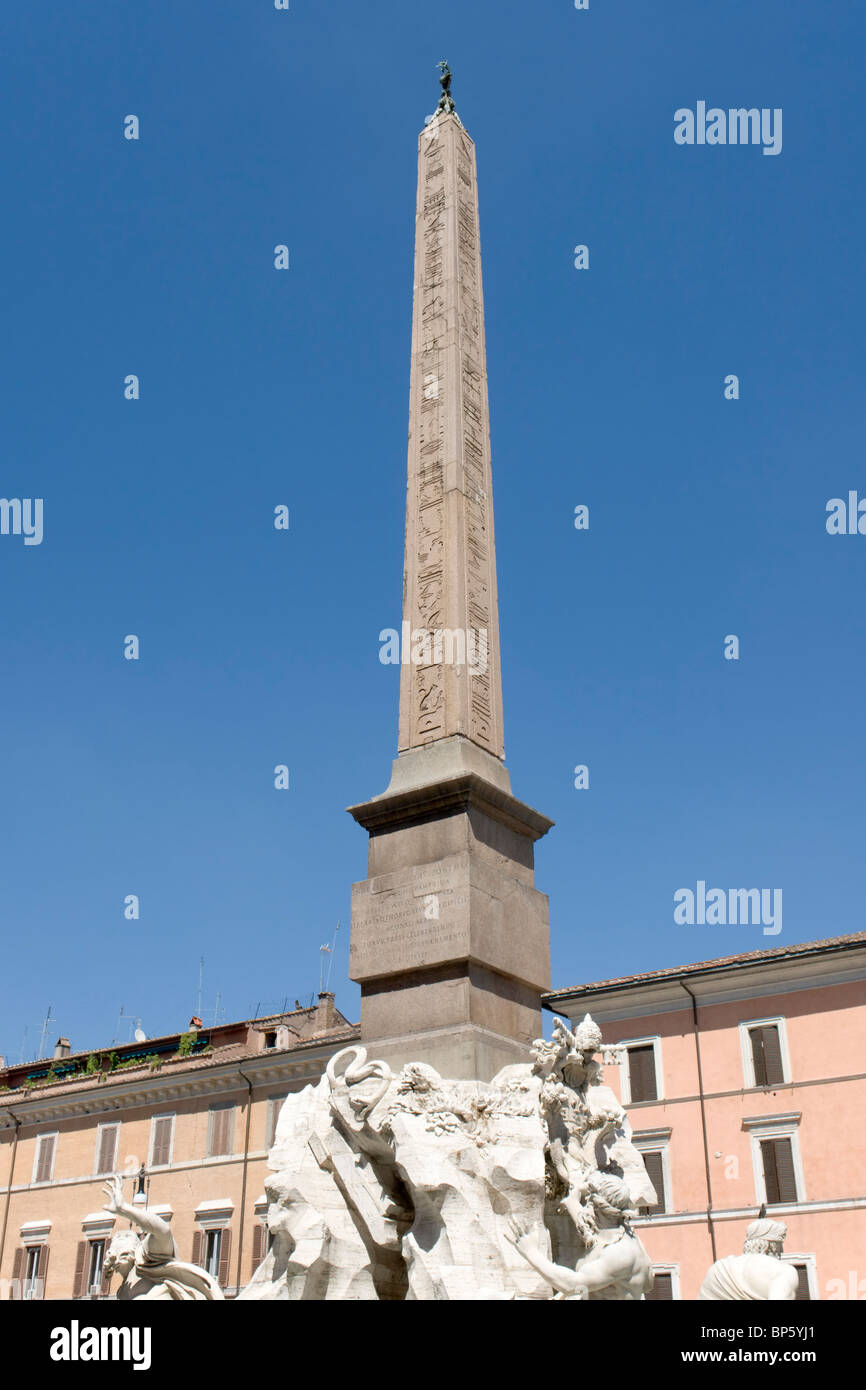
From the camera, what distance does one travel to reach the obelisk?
7.57 metres

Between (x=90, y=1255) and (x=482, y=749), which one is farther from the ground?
(x=482, y=749)

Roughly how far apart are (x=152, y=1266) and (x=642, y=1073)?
17707mm

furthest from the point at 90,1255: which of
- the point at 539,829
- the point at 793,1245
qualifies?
the point at 539,829

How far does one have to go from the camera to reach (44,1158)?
95.1 feet

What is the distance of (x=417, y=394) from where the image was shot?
10102 millimetres

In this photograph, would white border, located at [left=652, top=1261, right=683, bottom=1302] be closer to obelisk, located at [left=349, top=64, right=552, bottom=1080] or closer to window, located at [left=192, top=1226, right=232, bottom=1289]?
window, located at [left=192, top=1226, right=232, bottom=1289]

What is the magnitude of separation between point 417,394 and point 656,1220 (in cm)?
1700

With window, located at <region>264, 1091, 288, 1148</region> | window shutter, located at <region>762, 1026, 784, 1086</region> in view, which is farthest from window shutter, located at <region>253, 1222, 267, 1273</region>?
window shutter, located at <region>762, 1026, 784, 1086</region>

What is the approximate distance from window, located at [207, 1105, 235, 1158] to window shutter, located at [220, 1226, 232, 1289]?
1.64 meters

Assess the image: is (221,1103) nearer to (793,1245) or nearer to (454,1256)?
(793,1245)

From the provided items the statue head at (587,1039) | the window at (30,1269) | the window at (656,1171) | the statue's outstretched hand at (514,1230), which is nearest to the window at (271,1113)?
the window at (30,1269)

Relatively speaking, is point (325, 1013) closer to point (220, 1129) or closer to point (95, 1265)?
point (220, 1129)

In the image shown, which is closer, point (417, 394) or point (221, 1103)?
point (417, 394)
